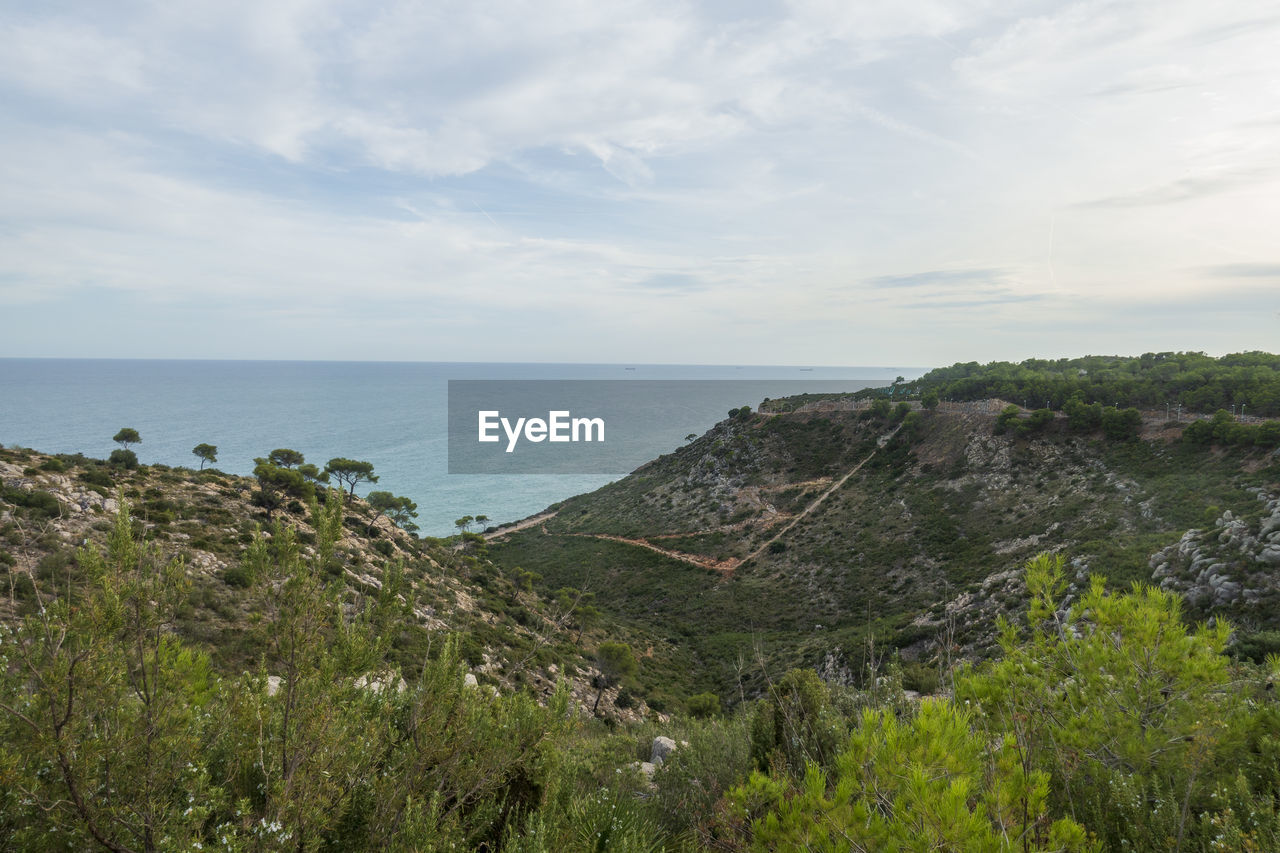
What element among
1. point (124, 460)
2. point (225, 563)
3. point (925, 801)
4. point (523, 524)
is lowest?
point (523, 524)

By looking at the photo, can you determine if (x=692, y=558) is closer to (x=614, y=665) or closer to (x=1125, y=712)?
(x=614, y=665)

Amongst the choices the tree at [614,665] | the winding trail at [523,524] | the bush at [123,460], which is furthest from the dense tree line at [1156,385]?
the bush at [123,460]

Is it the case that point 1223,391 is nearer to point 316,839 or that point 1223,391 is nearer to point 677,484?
point 677,484

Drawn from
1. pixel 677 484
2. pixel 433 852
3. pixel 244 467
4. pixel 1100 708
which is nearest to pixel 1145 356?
pixel 677 484

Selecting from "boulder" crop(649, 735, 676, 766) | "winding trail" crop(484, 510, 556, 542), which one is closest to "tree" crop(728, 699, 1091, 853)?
"boulder" crop(649, 735, 676, 766)

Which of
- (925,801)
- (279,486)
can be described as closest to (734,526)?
(279,486)

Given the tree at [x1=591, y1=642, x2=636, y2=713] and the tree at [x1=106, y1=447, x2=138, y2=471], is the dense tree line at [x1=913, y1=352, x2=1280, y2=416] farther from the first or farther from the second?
the tree at [x1=106, y1=447, x2=138, y2=471]

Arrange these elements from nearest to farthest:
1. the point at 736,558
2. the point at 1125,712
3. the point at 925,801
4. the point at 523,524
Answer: the point at 925,801
the point at 1125,712
the point at 736,558
the point at 523,524
